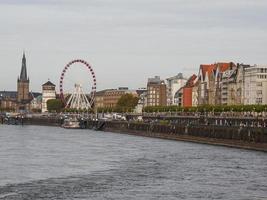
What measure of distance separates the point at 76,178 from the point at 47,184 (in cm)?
401

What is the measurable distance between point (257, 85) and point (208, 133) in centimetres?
7612

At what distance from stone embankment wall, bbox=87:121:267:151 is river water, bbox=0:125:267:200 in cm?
652

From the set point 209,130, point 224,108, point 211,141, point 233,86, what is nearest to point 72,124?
point 233,86

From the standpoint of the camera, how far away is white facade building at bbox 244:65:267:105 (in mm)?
177550

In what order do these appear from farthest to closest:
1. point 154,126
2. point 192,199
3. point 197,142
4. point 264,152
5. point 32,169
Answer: point 154,126 → point 197,142 → point 264,152 → point 32,169 → point 192,199

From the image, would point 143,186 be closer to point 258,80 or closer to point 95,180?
point 95,180

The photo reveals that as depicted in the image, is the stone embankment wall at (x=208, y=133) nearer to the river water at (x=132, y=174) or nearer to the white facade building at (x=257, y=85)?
the river water at (x=132, y=174)

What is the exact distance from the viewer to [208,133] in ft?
341

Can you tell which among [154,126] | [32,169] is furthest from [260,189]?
[154,126]

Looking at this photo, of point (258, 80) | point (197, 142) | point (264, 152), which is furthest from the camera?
point (258, 80)

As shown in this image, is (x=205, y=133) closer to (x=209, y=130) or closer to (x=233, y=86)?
(x=209, y=130)

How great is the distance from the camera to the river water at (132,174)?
45938mm

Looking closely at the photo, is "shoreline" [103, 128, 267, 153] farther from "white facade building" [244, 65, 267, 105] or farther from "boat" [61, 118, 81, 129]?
"white facade building" [244, 65, 267, 105]

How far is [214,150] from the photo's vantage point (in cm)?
8356
